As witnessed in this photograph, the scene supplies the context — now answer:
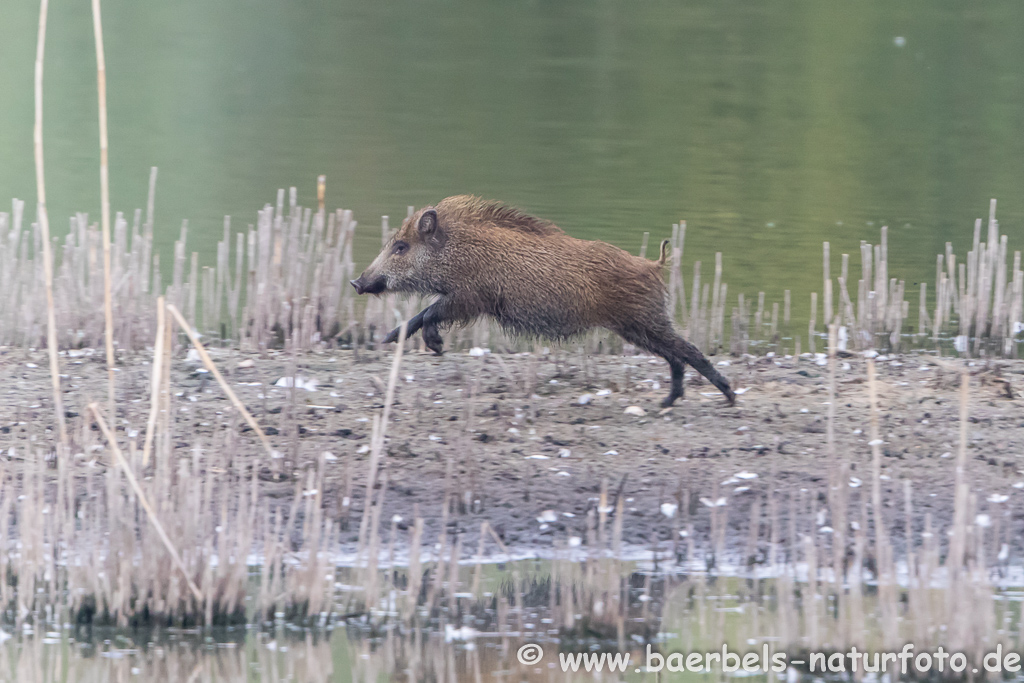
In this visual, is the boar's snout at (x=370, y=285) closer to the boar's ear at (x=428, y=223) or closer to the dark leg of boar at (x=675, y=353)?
the boar's ear at (x=428, y=223)

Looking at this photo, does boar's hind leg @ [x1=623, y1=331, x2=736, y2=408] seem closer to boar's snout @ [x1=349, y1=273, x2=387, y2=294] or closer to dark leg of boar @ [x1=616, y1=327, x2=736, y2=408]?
dark leg of boar @ [x1=616, y1=327, x2=736, y2=408]

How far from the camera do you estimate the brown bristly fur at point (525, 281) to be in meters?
8.77

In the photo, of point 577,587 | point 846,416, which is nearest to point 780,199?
point 846,416

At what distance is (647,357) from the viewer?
34.4 feet

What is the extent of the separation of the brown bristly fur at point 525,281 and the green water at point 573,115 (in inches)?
179

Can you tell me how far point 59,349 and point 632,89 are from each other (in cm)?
2019

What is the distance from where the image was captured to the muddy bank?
7148 mm

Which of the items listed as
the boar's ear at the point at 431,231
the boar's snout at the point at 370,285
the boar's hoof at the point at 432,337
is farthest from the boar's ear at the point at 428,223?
the boar's hoof at the point at 432,337

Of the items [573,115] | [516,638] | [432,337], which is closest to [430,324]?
[432,337]

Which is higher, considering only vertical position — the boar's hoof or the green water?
the green water

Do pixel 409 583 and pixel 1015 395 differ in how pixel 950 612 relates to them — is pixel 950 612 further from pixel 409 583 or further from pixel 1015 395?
pixel 1015 395

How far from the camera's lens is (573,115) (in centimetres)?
2608

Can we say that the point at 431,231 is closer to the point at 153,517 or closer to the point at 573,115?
the point at 153,517

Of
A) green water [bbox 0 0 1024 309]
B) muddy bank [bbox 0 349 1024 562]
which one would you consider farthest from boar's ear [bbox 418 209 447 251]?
green water [bbox 0 0 1024 309]
